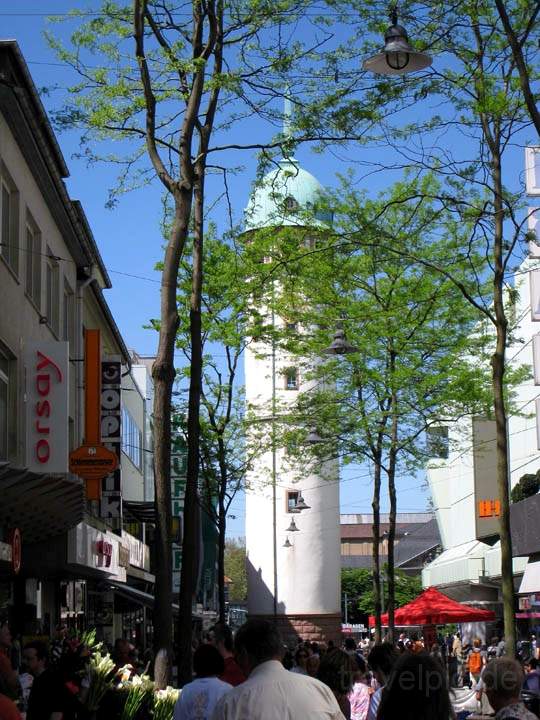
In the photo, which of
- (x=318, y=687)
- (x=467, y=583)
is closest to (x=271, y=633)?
(x=318, y=687)

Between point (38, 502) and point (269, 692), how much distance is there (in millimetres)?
14135

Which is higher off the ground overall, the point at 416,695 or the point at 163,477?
the point at 163,477

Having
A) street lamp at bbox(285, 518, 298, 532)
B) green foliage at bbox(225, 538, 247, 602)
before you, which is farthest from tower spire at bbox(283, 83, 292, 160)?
green foliage at bbox(225, 538, 247, 602)

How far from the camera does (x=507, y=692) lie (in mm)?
6379

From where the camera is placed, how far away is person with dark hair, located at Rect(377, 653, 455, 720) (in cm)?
522

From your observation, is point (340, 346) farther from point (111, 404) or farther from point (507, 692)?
point (507, 692)

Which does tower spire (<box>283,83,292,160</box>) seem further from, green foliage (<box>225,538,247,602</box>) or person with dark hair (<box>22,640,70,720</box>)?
green foliage (<box>225,538,247,602</box>)

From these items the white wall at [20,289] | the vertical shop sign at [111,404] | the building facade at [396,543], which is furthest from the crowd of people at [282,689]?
the building facade at [396,543]

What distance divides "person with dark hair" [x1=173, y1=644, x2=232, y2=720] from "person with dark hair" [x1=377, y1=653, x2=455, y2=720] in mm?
4042

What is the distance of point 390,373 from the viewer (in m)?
32.0

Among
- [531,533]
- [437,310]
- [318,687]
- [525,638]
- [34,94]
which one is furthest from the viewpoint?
[525,638]

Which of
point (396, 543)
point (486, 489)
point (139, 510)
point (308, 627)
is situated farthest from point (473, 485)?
point (396, 543)

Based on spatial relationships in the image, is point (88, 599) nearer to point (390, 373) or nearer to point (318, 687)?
point (390, 373)

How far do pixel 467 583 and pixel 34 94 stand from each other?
130 feet
